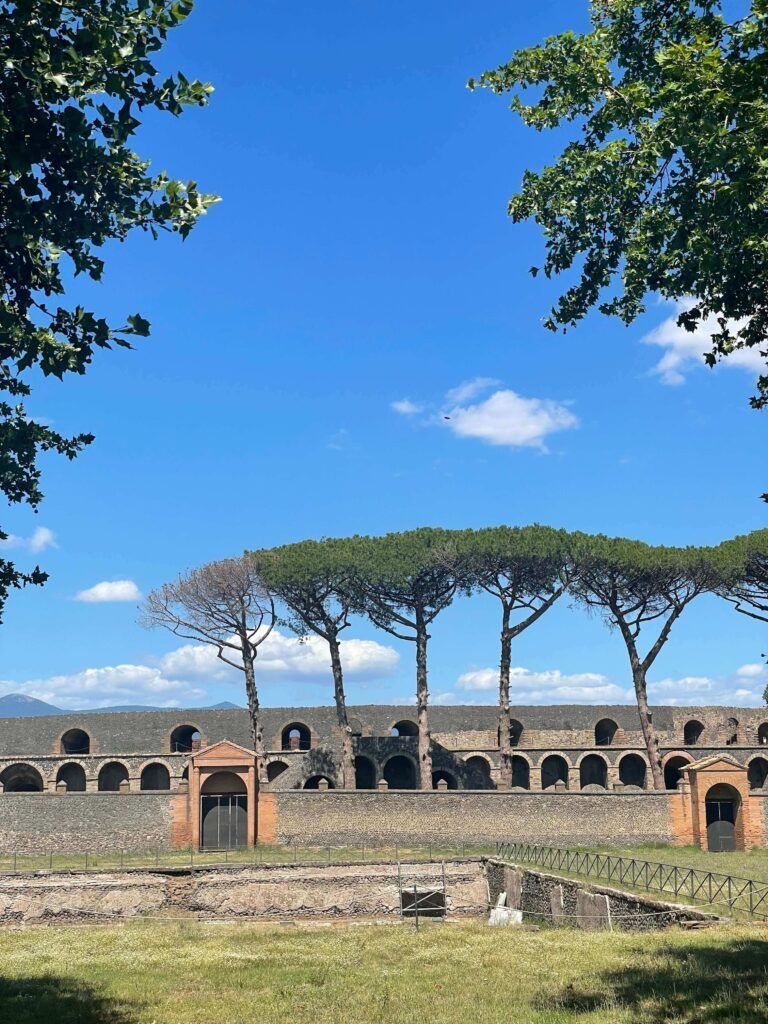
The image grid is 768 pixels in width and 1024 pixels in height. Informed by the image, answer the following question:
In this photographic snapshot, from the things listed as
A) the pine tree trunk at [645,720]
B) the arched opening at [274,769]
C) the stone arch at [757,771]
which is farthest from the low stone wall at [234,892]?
the stone arch at [757,771]

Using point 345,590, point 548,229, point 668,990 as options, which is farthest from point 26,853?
point 548,229

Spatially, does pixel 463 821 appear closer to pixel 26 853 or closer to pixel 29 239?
pixel 26 853

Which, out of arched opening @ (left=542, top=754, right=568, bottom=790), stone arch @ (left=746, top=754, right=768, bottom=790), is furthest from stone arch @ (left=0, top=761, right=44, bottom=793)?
stone arch @ (left=746, top=754, right=768, bottom=790)

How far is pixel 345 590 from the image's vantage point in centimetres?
4566

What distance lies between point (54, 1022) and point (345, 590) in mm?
32137

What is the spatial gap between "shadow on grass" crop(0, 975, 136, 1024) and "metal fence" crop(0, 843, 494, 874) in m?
14.9

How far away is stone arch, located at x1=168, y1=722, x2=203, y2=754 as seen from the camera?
2184 inches

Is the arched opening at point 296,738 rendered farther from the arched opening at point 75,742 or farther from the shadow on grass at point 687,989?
the shadow on grass at point 687,989

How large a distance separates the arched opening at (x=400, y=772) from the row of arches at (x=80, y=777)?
37.4 feet

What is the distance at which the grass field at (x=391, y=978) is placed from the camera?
46.4ft

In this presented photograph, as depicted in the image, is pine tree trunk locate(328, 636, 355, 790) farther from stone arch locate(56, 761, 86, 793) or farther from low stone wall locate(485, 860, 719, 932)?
stone arch locate(56, 761, 86, 793)

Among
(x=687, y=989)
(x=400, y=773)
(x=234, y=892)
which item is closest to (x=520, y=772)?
(x=400, y=773)

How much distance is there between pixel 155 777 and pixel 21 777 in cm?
720

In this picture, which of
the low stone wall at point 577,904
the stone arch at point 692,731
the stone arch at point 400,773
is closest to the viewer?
the low stone wall at point 577,904
